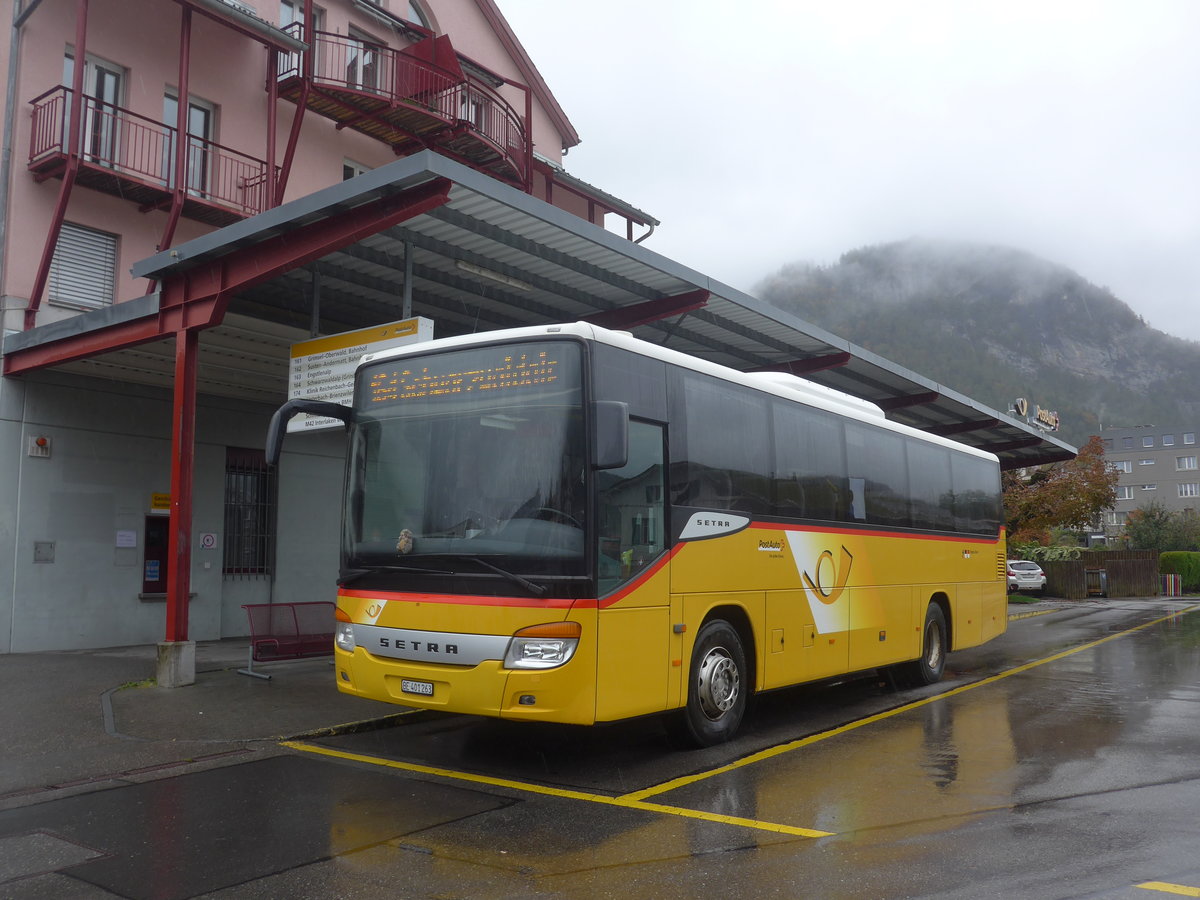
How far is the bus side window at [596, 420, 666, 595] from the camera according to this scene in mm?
6992

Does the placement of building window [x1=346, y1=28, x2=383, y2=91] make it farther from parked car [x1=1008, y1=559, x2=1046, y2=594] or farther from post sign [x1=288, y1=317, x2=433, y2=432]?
parked car [x1=1008, y1=559, x2=1046, y2=594]

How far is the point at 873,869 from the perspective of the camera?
507 cm

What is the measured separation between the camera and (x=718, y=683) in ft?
27.0

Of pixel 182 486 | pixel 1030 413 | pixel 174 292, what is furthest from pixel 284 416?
pixel 1030 413

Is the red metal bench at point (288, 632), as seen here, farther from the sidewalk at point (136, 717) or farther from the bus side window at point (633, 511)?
the bus side window at point (633, 511)

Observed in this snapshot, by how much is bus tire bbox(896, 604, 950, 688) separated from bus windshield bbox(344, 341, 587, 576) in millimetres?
7356

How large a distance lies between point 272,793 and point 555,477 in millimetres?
2872

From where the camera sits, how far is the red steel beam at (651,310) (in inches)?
504

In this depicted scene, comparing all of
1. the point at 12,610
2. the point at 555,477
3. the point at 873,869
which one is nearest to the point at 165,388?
the point at 12,610

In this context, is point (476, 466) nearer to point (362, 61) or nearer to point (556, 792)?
point (556, 792)

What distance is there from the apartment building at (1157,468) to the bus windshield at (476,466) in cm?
12005

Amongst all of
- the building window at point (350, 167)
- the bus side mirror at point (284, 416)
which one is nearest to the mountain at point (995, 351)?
the building window at point (350, 167)

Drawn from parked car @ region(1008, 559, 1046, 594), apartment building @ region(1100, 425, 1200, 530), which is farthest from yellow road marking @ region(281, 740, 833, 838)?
apartment building @ region(1100, 425, 1200, 530)

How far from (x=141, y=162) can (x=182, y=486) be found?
7624 millimetres
